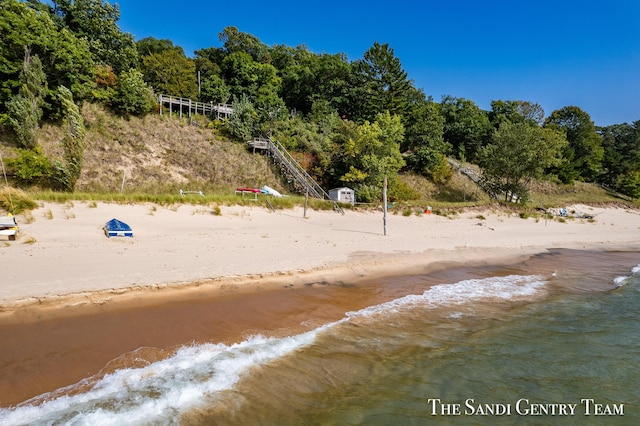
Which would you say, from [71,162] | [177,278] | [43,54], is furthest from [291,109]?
[177,278]

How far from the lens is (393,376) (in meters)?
4.11

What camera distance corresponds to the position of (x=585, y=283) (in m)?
9.02

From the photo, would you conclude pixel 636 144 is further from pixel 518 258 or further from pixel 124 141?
Result: pixel 124 141

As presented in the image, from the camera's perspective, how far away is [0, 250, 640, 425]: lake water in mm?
3316

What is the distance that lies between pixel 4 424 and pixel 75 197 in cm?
1279

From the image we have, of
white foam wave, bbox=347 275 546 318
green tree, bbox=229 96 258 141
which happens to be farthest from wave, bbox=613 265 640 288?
green tree, bbox=229 96 258 141

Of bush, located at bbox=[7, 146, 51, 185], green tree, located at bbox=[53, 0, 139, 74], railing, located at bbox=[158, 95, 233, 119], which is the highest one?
green tree, located at bbox=[53, 0, 139, 74]

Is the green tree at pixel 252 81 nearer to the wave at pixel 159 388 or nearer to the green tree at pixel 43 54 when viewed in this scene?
the green tree at pixel 43 54

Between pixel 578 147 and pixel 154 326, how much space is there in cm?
5712

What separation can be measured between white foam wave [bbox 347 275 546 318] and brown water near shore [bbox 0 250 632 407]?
0.33 meters

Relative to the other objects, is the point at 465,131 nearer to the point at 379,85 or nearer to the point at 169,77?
the point at 379,85

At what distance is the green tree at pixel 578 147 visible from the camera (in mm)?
37688

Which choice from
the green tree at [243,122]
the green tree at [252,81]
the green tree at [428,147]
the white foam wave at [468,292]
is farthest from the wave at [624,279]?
the green tree at [252,81]

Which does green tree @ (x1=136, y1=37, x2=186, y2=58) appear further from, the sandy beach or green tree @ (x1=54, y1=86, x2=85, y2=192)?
the sandy beach
